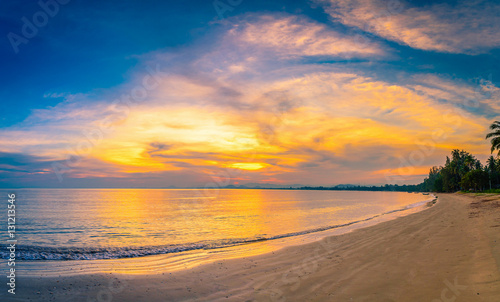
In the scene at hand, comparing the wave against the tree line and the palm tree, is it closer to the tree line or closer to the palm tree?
the palm tree

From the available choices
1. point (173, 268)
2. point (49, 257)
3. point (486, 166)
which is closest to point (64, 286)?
point (173, 268)

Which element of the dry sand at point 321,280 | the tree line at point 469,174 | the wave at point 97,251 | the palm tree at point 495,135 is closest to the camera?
the dry sand at point 321,280

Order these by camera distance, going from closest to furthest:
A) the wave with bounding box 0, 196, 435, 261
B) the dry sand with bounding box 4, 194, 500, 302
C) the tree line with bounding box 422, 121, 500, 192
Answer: the dry sand with bounding box 4, 194, 500, 302
the wave with bounding box 0, 196, 435, 261
the tree line with bounding box 422, 121, 500, 192

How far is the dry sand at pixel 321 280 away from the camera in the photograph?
8.28m

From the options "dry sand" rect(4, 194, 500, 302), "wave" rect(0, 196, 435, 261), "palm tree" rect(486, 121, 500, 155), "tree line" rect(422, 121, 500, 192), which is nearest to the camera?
"dry sand" rect(4, 194, 500, 302)

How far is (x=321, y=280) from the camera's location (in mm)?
9805

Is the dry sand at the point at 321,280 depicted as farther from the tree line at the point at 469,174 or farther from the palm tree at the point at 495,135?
the tree line at the point at 469,174

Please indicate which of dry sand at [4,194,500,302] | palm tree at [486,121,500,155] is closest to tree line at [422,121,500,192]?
palm tree at [486,121,500,155]

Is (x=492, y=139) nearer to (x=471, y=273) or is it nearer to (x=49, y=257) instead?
(x=471, y=273)

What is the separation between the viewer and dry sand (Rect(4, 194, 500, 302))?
828 cm

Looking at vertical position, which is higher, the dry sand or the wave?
the dry sand

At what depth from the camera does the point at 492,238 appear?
14508 mm

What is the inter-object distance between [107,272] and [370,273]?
37.8 feet

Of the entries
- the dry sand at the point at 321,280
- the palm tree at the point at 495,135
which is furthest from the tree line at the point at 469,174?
the dry sand at the point at 321,280
